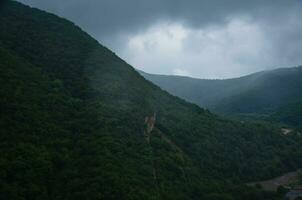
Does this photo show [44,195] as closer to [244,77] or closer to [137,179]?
[137,179]

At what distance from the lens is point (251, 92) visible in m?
167

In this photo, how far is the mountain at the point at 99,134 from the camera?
41062 millimetres

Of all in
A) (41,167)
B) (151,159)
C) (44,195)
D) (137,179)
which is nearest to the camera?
(44,195)

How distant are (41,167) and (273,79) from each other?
147 metres

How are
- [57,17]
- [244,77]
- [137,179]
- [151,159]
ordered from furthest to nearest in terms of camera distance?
[244,77], [57,17], [151,159], [137,179]

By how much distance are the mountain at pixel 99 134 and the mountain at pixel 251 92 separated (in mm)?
66925

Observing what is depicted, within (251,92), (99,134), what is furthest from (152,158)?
(251,92)

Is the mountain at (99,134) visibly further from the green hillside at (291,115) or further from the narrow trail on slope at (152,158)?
the green hillside at (291,115)

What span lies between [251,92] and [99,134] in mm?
124335

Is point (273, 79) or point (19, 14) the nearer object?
point (19, 14)

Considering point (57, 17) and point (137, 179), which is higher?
point (57, 17)

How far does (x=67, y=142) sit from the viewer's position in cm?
4712

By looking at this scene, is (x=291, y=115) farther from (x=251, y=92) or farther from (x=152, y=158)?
(x=152, y=158)

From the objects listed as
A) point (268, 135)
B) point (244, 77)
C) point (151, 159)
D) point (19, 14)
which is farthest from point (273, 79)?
point (151, 159)
